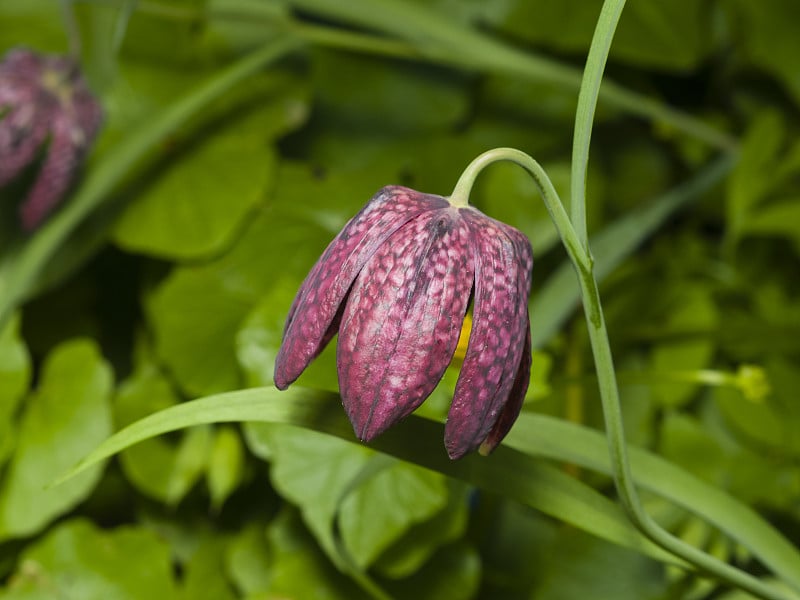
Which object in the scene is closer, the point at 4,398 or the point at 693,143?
the point at 4,398

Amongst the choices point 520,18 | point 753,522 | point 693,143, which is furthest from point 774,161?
point 753,522

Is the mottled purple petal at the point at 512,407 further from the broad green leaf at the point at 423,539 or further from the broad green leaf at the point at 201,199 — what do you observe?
the broad green leaf at the point at 201,199

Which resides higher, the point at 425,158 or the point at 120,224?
the point at 425,158

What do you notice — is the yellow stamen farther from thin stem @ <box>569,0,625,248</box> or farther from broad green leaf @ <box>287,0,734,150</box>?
broad green leaf @ <box>287,0,734,150</box>

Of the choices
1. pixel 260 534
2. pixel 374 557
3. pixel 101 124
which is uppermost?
pixel 101 124

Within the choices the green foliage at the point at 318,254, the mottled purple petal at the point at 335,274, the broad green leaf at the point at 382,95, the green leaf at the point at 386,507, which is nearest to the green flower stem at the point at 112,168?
the green foliage at the point at 318,254

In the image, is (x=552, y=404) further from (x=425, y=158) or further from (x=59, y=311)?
(x=59, y=311)

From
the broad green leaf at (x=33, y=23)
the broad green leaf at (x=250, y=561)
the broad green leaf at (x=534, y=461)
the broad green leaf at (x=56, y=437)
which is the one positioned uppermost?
the broad green leaf at (x=534, y=461)

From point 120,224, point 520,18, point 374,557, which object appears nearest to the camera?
point 374,557
